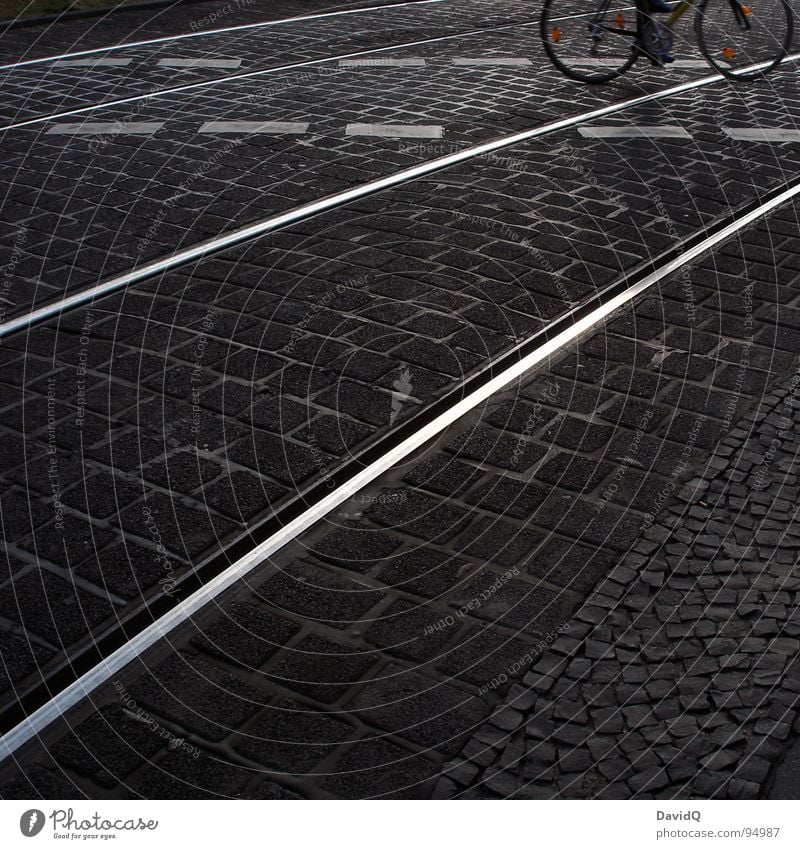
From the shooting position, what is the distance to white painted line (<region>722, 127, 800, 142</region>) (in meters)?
7.92

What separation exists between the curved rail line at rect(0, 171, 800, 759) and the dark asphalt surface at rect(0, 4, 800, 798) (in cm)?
6

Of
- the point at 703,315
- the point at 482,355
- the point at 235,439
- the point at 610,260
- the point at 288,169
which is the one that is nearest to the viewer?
the point at 235,439

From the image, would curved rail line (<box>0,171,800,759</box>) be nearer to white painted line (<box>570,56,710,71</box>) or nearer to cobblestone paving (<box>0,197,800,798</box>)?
cobblestone paving (<box>0,197,800,798</box>)

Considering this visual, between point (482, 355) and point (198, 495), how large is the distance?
158cm

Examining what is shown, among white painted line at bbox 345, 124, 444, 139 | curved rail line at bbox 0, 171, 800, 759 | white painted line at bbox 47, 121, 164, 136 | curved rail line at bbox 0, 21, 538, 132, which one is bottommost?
curved rail line at bbox 0, 171, 800, 759

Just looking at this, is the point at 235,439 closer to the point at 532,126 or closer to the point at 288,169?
the point at 288,169

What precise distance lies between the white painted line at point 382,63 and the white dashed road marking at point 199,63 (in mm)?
1015

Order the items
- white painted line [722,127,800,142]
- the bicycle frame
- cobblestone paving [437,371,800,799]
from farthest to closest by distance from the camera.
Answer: the bicycle frame
white painted line [722,127,800,142]
cobblestone paving [437,371,800,799]

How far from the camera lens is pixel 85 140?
304 inches

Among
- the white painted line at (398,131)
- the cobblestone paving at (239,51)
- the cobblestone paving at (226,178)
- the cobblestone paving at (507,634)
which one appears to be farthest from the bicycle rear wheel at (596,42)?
the cobblestone paving at (507,634)

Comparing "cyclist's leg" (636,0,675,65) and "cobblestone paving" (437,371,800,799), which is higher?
"cyclist's leg" (636,0,675,65)

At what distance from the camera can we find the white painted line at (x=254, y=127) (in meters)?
7.91

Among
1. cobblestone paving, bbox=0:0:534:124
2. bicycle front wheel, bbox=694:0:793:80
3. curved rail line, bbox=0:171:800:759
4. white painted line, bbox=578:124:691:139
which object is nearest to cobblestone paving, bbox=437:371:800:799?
curved rail line, bbox=0:171:800:759

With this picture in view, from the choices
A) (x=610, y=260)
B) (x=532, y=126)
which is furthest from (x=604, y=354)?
(x=532, y=126)
